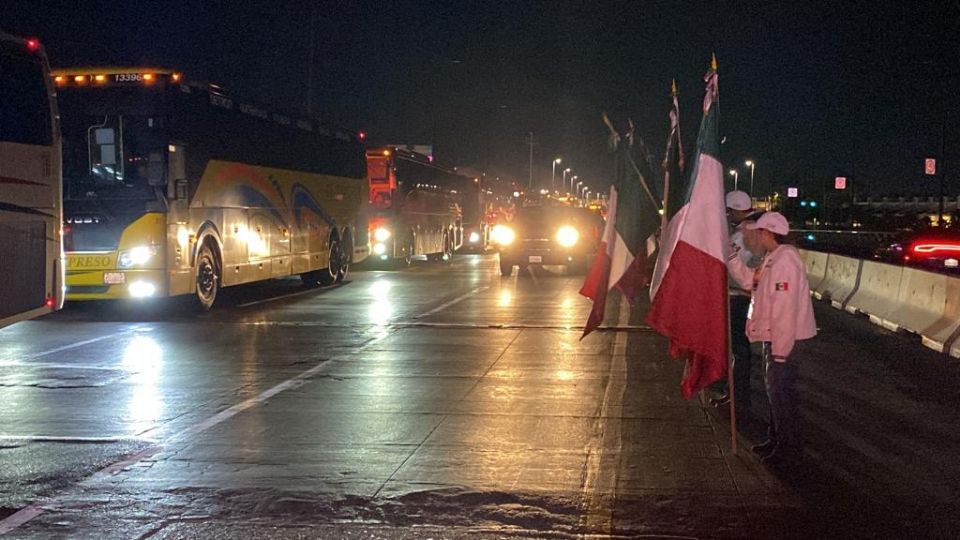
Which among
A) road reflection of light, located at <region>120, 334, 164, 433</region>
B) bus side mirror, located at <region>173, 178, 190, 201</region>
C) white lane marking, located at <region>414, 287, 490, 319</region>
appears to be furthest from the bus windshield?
white lane marking, located at <region>414, 287, 490, 319</region>

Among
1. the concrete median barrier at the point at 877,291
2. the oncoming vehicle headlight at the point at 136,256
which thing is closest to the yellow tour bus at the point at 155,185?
the oncoming vehicle headlight at the point at 136,256

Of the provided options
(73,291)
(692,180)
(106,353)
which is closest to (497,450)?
(692,180)

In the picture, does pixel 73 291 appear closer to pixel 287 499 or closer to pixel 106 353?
pixel 106 353

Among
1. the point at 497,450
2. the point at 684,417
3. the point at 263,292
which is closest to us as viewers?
the point at 497,450

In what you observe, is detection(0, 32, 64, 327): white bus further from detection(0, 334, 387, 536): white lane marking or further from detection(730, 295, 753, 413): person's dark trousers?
detection(730, 295, 753, 413): person's dark trousers

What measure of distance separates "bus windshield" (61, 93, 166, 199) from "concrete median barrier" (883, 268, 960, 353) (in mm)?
11629

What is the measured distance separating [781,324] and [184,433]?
4.78 meters

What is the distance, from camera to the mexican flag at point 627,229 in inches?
412

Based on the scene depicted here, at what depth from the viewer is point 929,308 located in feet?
56.7

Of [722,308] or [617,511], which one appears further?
[722,308]

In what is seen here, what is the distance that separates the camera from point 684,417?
34.1 ft

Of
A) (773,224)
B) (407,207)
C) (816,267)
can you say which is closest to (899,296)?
(816,267)

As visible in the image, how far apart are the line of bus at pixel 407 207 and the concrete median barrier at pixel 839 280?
14.9 metres

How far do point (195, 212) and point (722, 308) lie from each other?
1297 centimetres
